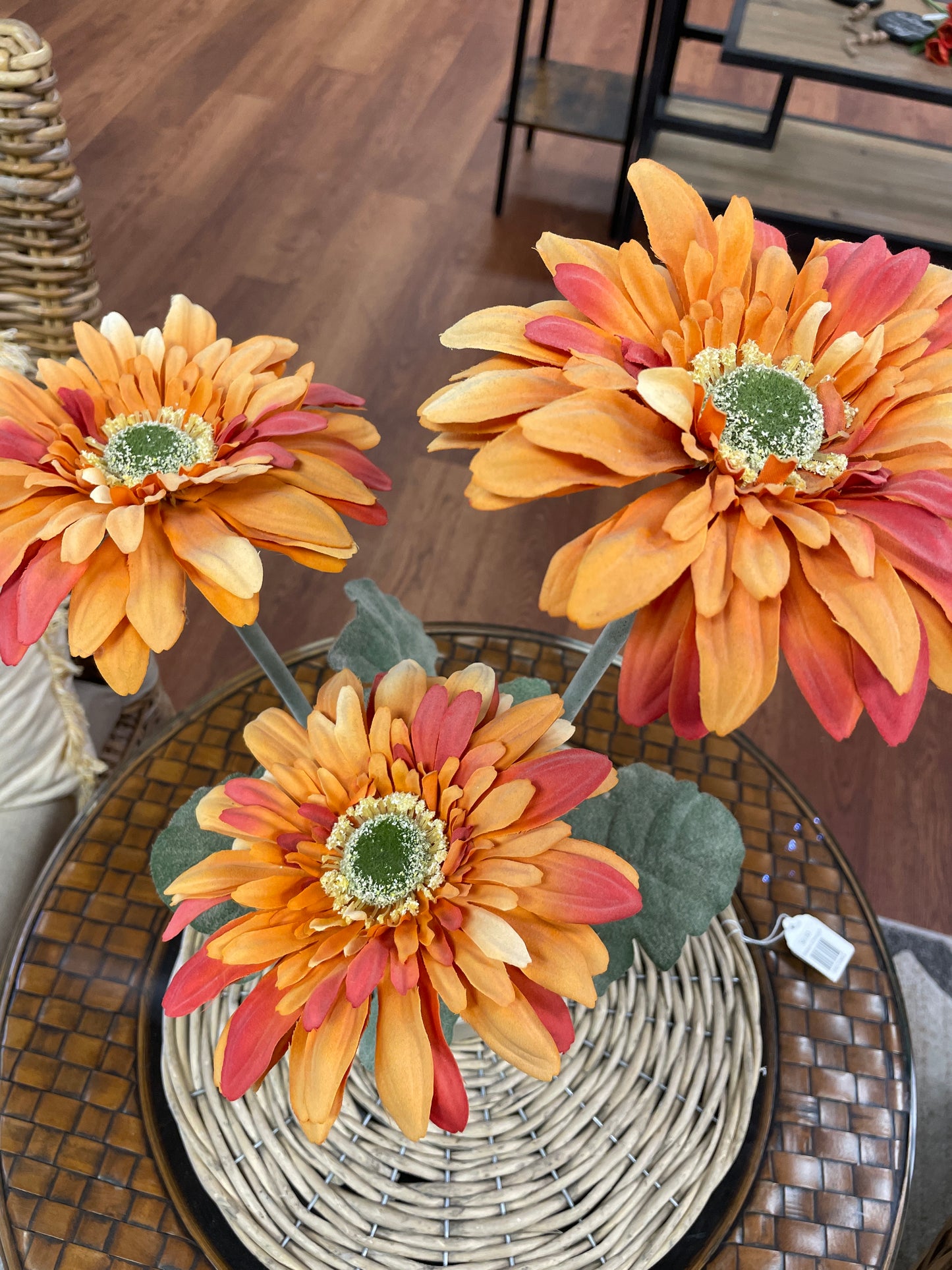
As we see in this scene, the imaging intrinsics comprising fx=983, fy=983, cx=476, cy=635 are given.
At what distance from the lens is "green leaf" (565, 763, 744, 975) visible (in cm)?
53

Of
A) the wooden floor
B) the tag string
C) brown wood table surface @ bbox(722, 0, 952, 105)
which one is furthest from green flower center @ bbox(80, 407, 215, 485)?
brown wood table surface @ bbox(722, 0, 952, 105)

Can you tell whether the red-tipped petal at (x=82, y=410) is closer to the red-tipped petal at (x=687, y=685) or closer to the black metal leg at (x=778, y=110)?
the red-tipped petal at (x=687, y=685)

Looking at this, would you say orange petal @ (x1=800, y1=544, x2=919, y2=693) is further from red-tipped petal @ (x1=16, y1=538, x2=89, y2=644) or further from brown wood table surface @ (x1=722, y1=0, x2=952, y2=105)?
brown wood table surface @ (x1=722, y1=0, x2=952, y2=105)

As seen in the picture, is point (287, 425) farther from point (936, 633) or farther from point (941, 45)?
point (941, 45)

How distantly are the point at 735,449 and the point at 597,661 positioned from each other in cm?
14

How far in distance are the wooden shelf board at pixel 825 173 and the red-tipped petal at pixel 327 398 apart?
1.70 metres

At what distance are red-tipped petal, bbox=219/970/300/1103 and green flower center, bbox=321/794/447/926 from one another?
43 millimetres

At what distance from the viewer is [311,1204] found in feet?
2.00

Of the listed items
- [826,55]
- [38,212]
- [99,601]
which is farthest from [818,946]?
[826,55]

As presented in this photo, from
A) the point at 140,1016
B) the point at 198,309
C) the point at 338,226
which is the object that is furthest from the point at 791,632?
the point at 338,226

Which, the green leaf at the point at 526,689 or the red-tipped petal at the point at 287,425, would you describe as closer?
the red-tipped petal at the point at 287,425

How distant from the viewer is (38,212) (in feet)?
2.68

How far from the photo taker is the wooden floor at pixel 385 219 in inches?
58.7

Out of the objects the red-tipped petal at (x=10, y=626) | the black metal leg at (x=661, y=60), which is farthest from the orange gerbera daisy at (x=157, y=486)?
the black metal leg at (x=661, y=60)
